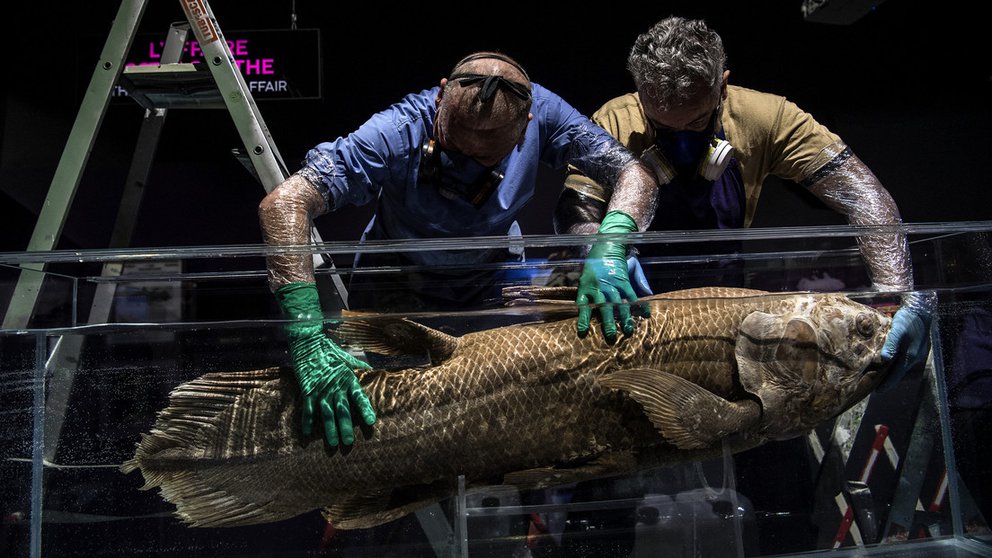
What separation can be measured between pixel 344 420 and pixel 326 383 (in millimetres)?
95

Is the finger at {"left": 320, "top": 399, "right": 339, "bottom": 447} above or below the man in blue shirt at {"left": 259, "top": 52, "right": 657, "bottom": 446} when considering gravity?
below

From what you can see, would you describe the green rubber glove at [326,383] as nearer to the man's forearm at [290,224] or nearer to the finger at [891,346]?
the man's forearm at [290,224]

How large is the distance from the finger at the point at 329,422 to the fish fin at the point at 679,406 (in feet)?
2.14

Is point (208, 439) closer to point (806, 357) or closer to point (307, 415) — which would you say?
point (307, 415)

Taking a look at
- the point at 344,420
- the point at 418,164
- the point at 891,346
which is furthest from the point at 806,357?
the point at 418,164

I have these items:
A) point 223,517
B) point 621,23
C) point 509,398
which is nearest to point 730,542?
point 509,398

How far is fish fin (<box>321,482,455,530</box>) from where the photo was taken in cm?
192

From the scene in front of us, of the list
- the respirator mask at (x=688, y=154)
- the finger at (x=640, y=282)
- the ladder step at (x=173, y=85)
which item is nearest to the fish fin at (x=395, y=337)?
the finger at (x=640, y=282)

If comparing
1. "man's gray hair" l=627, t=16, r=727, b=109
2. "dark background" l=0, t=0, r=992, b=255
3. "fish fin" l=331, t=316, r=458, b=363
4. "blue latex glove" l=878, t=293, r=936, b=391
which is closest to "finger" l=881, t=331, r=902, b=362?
"blue latex glove" l=878, t=293, r=936, b=391

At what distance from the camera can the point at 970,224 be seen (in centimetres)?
208

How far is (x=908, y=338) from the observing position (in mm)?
2039

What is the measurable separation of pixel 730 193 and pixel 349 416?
156 centimetres

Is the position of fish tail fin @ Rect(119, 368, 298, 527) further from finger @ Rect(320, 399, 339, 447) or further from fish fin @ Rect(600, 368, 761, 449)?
fish fin @ Rect(600, 368, 761, 449)

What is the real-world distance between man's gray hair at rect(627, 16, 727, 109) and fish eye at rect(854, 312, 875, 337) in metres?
0.83
